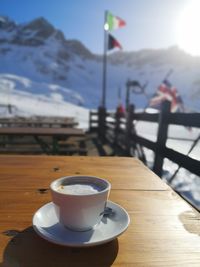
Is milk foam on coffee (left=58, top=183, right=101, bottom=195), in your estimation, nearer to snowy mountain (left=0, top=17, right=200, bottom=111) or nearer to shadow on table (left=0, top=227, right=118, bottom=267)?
shadow on table (left=0, top=227, right=118, bottom=267)

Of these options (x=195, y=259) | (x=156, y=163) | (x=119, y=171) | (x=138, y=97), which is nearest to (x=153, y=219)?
(x=195, y=259)

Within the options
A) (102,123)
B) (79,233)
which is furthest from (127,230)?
(102,123)

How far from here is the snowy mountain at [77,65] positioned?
6909 cm

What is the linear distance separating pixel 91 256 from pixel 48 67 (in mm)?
88638

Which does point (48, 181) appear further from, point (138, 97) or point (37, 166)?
point (138, 97)

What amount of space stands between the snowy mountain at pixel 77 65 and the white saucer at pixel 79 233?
164ft

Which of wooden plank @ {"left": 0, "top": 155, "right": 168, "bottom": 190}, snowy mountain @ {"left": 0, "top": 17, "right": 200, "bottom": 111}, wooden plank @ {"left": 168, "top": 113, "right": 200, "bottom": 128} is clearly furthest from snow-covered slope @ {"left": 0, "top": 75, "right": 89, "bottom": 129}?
snowy mountain @ {"left": 0, "top": 17, "right": 200, "bottom": 111}

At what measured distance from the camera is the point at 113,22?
9570 mm

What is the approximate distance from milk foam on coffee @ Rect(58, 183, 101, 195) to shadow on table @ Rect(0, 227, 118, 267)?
10 cm

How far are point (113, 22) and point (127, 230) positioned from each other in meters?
9.82

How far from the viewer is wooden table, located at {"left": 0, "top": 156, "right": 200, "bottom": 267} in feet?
1.56

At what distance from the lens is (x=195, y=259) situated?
1.59 feet

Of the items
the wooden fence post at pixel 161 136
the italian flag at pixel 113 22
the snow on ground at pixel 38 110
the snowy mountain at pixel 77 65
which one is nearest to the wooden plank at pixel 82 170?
the wooden fence post at pixel 161 136

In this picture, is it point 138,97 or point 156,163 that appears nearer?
point 156,163
